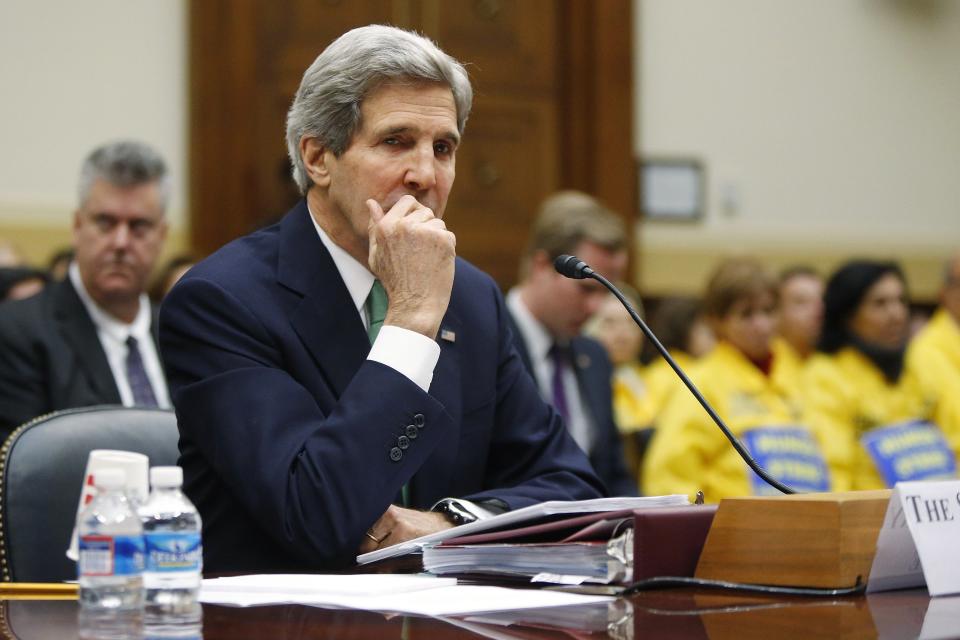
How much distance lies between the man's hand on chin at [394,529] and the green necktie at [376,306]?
312mm

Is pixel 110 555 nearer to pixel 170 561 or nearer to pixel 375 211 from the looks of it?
pixel 170 561

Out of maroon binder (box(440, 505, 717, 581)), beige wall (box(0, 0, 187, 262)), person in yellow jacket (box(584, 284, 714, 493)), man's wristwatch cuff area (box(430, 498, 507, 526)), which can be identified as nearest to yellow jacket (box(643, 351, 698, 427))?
person in yellow jacket (box(584, 284, 714, 493))

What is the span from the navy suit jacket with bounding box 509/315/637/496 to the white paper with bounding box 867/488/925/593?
2.39 meters

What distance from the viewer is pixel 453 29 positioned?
20.8ft

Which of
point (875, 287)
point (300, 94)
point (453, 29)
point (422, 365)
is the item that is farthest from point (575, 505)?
point (453, 29)

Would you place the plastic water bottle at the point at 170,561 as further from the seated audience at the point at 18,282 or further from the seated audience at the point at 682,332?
the seated audience at the point at 682,332

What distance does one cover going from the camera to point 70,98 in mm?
5422

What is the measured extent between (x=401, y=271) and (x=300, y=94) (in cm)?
35

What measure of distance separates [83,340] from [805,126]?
4.75 m

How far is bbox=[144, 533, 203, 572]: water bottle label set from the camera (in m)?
1.24

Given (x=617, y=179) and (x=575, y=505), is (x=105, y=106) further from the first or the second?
(x=575, y=505)

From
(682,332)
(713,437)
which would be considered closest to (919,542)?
(713,437)

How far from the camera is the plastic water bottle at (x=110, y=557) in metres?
1.22

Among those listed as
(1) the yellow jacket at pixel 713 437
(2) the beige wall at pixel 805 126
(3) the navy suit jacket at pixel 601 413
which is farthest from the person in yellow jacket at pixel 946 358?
(2) the beige wall at pixel 805 126
